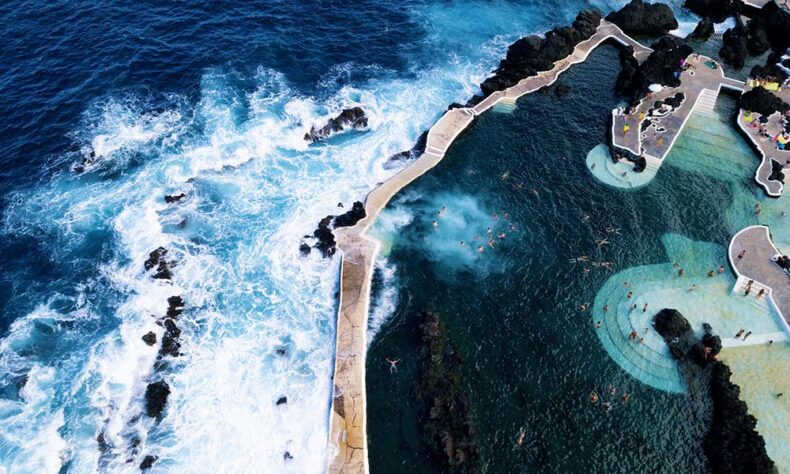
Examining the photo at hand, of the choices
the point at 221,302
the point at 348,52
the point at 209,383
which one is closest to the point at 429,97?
the point at 348,52

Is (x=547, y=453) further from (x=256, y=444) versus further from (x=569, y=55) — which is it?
(x=569, y=55)

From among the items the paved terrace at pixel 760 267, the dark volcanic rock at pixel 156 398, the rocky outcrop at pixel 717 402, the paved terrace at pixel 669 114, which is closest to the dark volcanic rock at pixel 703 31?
the paved terrace at pixel 669 114

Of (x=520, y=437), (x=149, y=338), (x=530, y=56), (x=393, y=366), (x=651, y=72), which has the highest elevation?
(x=530, y=56)

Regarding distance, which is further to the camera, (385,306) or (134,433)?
(385,306)

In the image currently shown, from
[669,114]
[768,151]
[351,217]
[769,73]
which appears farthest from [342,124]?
[769,73]

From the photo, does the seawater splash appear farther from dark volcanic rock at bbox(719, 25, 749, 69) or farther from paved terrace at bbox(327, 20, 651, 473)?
dark volcanic rock at bbox(719, 25, 749, 69)

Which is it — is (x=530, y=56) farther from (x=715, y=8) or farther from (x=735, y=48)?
(x=715, y=8)

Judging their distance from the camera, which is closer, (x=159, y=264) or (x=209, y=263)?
(x=159, y=264)
